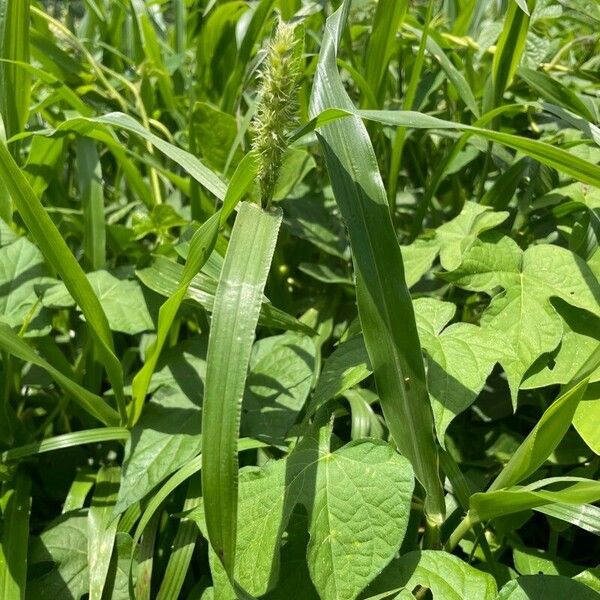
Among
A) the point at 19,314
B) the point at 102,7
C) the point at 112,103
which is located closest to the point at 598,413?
the point at 19,314

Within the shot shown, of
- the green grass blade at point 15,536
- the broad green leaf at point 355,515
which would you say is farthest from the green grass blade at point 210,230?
the green grass blade at point 15,536

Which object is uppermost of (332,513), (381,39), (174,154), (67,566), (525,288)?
(381,39)

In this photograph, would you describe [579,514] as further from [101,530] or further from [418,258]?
[101,530]

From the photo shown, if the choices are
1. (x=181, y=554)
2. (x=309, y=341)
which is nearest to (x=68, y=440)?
(x=181, y=554)

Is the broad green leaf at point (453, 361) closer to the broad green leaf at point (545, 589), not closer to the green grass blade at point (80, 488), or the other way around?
the broad green leaf at point (545, 589)

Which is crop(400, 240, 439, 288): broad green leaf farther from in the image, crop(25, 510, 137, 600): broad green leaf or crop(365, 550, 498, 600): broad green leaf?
crop(25, 510, 137, 600): broad green leaf

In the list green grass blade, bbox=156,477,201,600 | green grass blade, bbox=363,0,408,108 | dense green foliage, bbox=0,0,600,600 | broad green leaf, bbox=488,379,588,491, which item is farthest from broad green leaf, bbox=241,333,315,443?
green grass blade, bbox=363,0,408,108

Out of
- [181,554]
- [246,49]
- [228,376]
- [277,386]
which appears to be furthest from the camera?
[246,49]
